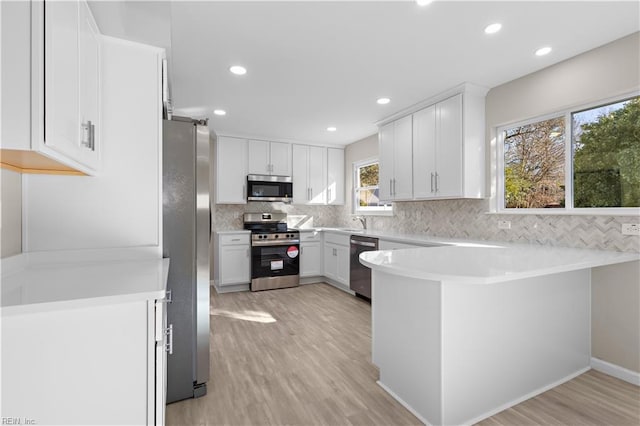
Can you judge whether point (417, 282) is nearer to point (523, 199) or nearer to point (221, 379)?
point (221, 379)

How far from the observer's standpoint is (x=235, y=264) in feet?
14.9

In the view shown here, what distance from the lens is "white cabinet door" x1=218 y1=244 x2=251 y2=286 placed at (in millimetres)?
4465

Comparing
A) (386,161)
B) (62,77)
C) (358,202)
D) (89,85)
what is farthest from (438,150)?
(62,77)

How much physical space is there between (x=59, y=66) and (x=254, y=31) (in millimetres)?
1431

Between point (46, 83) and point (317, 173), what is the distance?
180 inches

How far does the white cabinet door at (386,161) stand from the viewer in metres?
4.02

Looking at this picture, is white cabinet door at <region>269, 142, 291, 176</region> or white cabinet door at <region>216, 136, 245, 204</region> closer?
white cabinet door at <region>216, 136, 245, 204</region>

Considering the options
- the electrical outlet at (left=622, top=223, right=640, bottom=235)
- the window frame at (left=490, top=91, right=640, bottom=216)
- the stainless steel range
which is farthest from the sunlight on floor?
the electrical outlet at (left=622, top=223, right=640, bottom=235)

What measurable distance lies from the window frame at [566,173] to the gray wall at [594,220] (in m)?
0.05

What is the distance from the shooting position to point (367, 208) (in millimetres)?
5199

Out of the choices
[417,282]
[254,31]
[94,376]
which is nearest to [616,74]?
[417,282]

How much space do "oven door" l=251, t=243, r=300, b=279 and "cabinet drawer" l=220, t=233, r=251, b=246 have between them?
198 mm

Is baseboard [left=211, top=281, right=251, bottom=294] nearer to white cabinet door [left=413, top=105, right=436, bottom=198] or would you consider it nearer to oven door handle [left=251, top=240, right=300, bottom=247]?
oven door handle [left=251, top=240, right=300, bottom=247]

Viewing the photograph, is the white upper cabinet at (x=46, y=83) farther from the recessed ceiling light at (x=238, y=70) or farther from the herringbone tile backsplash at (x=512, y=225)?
the herringbone tile backsplash at (x=512, y=225)
